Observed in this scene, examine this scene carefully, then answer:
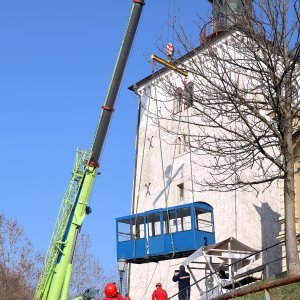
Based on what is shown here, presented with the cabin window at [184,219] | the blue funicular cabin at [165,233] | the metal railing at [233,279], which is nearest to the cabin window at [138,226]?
the blue funicular cabin at [165,233]

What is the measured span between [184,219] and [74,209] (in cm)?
891

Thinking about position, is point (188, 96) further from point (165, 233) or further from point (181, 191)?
point (181, 191)

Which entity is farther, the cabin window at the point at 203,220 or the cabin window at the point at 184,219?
the cabin window at the point at 203,220

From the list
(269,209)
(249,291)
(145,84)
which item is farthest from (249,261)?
(145,84)

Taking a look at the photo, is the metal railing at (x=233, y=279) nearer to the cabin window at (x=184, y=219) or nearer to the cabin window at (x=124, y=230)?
the cabin window at (x=184, y=219)

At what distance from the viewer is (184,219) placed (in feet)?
99.7

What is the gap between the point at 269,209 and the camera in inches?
1494

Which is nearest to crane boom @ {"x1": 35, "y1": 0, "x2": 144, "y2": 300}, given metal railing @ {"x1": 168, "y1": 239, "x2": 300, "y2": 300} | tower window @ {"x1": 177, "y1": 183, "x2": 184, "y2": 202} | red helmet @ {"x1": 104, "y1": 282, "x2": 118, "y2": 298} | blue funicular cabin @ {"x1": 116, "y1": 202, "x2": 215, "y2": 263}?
metal railing @ {"x1": 168, "y1": 239, "x2": 300, "y2": 300}

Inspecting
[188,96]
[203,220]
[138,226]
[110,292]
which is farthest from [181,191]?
[110,292]

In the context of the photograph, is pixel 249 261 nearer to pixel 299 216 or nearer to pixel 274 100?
pixel 299 216

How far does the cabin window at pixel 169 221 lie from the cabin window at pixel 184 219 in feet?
0.83

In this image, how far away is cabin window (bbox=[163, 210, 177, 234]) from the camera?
30.2 metres

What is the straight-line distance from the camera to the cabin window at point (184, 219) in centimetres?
2989

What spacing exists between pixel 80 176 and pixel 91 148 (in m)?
1.18
